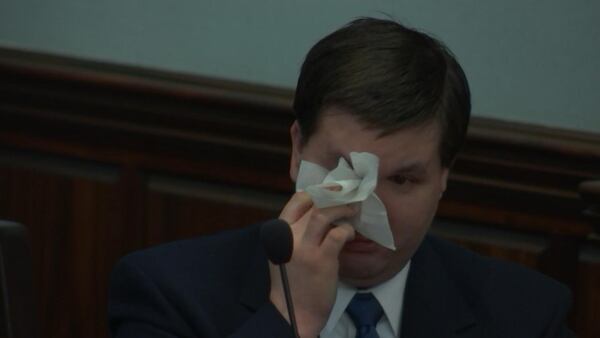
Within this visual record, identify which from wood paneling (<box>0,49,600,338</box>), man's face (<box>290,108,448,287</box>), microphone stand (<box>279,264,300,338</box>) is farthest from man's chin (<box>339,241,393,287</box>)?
wood paneling (<box>0,49,600,338</box>)

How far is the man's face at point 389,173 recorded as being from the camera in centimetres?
204

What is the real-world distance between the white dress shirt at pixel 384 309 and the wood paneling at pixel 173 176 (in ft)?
2.75

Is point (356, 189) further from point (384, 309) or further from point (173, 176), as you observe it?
point (173, 176)

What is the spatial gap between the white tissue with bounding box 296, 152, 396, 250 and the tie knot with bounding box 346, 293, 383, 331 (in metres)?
0.15

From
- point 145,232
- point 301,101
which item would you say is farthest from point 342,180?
point 145,232

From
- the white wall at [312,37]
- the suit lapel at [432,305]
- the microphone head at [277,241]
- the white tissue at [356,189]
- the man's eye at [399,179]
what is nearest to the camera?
the microphone head at [277,241]

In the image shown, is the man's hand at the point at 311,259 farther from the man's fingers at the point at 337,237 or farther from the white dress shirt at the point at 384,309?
the white dress shirt at the point at 384,309

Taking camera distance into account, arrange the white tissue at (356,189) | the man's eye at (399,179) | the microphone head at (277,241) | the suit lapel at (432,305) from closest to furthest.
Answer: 1. the microphone head at (277,241)
2. the white tissue at (356,189)
3. the man's eye at (399,179)
4. the suit lapel at (432,305)

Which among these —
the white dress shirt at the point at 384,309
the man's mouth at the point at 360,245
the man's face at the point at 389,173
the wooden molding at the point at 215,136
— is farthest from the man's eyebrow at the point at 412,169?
the wooden molding at the point at 215,136

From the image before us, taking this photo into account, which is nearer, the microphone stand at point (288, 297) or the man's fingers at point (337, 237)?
the microphone stand at point (288, 297)

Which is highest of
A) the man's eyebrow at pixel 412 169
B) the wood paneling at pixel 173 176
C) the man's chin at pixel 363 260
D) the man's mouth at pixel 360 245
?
the man's eyebrow at pixel 412 169

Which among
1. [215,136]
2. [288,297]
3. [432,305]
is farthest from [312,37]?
[288,297]

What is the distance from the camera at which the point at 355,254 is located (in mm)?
2090

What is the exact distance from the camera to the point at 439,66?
216 cm
